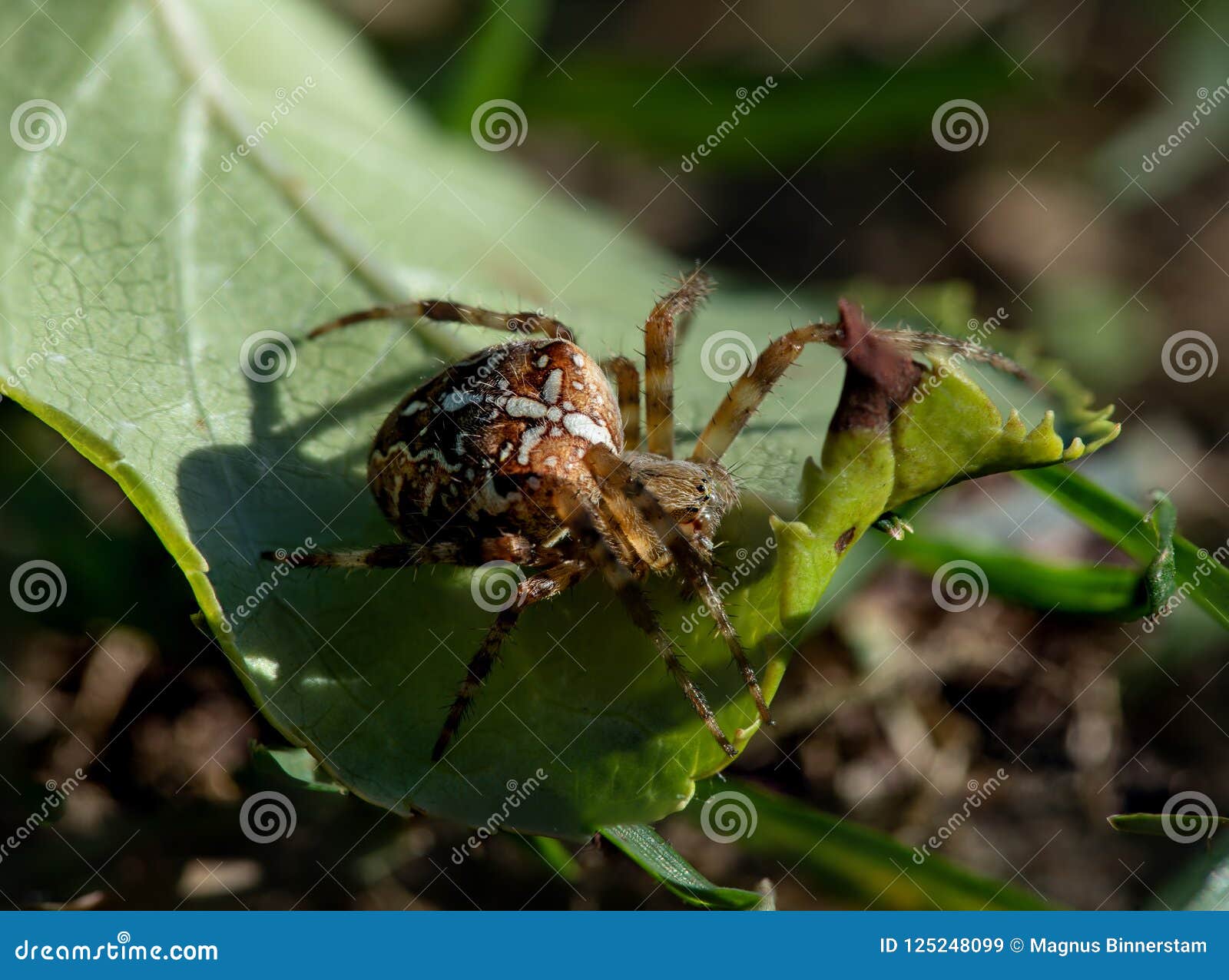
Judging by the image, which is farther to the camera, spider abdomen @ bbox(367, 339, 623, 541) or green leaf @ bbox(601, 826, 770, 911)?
spider abdomen @ bbox(367, 339, 623, 541)

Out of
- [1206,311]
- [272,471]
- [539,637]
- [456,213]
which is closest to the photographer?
[539,637]

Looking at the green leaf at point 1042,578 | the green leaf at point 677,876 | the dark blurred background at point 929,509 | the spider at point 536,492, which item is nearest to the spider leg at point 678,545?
the spider at point 536,492

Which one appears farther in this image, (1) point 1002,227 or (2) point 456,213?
(1) point 1002,227

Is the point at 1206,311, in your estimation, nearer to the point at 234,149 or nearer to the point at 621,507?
the point at 621,507

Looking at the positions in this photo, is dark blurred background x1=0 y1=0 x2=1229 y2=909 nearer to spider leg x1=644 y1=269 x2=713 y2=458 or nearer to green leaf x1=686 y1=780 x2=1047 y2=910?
green leaf x1=686 y1=780 x2=1047 y2=910

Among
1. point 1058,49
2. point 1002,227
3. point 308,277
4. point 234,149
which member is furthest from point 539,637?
point 1058,49

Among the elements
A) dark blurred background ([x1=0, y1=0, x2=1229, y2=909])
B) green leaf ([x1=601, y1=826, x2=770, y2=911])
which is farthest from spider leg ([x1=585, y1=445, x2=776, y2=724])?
dark blurred background ([x1=0, y1=0, x2=1229, y2=909])
